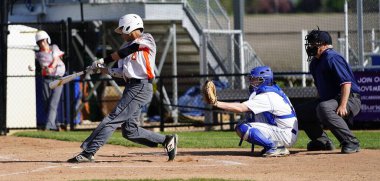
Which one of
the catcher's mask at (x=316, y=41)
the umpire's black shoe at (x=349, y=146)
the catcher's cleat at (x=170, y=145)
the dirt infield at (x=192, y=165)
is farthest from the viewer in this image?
the catcher's mask at (x=316, y=41)

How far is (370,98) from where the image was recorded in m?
22.3

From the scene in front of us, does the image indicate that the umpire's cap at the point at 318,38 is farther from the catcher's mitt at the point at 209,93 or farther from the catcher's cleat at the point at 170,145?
the catcher's cleat at the point at 170,145

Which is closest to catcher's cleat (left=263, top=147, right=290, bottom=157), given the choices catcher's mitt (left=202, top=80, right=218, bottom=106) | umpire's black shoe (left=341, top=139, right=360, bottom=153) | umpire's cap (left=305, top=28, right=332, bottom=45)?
umpire's black shoe (left=341, top=139, right=360, bottom=153)

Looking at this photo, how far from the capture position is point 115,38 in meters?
27.6

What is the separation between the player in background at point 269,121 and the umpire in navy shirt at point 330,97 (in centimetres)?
52

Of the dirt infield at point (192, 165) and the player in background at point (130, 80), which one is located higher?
the player in background at point (130, 80)

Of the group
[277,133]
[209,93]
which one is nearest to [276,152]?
[277,133]

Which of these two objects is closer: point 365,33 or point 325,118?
point 325,118

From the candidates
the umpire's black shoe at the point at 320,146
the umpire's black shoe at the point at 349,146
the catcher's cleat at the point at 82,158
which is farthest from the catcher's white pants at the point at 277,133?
the catcher's cleat at the point at 82,158

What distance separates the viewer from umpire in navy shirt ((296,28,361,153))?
15.1 metres

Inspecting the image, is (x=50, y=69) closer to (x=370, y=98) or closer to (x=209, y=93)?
(x=370, y=98)

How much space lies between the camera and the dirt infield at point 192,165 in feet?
42.6

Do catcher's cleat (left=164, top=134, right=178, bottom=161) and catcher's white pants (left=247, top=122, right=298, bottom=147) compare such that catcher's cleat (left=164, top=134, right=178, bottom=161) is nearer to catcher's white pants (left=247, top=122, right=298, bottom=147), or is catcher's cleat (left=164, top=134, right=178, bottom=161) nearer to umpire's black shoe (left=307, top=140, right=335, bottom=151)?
catcher's white pants (left=247, top=122, right=298, bottom=147)

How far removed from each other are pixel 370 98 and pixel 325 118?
744 centimetres
